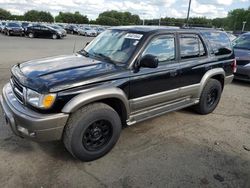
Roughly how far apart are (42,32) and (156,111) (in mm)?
26897

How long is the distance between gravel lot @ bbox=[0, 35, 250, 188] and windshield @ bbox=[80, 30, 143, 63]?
1.33 m

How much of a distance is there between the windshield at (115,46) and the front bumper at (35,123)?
130 centimetres

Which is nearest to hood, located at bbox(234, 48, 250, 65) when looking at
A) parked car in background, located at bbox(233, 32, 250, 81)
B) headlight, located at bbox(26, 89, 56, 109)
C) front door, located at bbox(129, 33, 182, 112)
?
parked car in background, located at bbox(233, 32, 250, 81)

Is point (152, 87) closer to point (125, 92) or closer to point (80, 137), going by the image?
point (125, 92)

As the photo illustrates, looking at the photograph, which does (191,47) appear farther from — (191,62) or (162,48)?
(162,48)

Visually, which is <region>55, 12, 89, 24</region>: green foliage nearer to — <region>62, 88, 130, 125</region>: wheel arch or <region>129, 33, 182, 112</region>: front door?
<region>129, 33, 182, 112</region>: front door

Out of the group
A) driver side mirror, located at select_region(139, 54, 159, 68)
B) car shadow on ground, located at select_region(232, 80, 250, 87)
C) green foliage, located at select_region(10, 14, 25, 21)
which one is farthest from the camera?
green foliage, located at select_region(10, 14, 25, 21)

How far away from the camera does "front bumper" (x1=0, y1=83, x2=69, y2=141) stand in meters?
2.95

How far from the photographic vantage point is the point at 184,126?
187 inches

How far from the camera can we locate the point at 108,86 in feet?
11.1

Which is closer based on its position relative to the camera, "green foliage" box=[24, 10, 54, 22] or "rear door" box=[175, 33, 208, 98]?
"rear door" box=[175, 33, 208, 98]

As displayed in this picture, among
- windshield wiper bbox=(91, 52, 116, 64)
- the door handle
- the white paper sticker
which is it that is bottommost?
the door handle

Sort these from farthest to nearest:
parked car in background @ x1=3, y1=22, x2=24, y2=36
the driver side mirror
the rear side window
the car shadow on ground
→ parked car in background @ x1=3, y1=22, x2=24, y2=36
the car shadow on ground
the rear side window
the driver side mirror

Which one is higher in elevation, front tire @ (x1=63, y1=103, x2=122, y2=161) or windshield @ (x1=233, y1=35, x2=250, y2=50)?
windshield @ (x1=233, y1=35, x2=250, y2=50)
